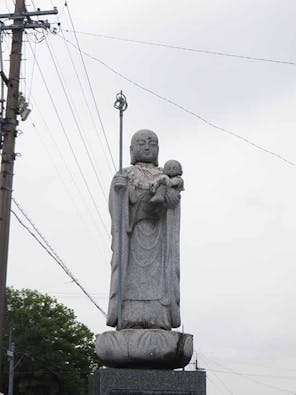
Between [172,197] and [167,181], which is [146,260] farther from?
[167,181]

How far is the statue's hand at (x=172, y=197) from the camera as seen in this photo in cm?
810

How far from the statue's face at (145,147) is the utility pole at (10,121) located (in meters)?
6.49

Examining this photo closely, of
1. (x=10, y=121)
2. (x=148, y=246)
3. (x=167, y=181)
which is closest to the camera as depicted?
(x=167, y=181)

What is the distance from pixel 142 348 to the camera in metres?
7.36

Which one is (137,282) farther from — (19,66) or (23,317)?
(23,317)

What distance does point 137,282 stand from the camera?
8.04 metres

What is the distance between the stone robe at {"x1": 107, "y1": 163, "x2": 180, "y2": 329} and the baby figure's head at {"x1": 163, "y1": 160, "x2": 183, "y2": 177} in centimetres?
20

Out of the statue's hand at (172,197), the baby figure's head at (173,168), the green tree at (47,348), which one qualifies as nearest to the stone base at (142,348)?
the statue's hand at (172,197)

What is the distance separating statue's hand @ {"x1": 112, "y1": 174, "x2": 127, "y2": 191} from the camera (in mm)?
8117

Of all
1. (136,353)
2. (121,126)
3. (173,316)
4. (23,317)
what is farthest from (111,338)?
(23,317)

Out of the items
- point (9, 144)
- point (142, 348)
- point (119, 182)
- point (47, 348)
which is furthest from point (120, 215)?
point (47, 348)

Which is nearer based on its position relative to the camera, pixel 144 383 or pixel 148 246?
pixel 144 383

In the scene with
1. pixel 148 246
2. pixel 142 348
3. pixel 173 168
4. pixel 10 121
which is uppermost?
pixel 10 121

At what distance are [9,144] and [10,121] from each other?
0.59 m
